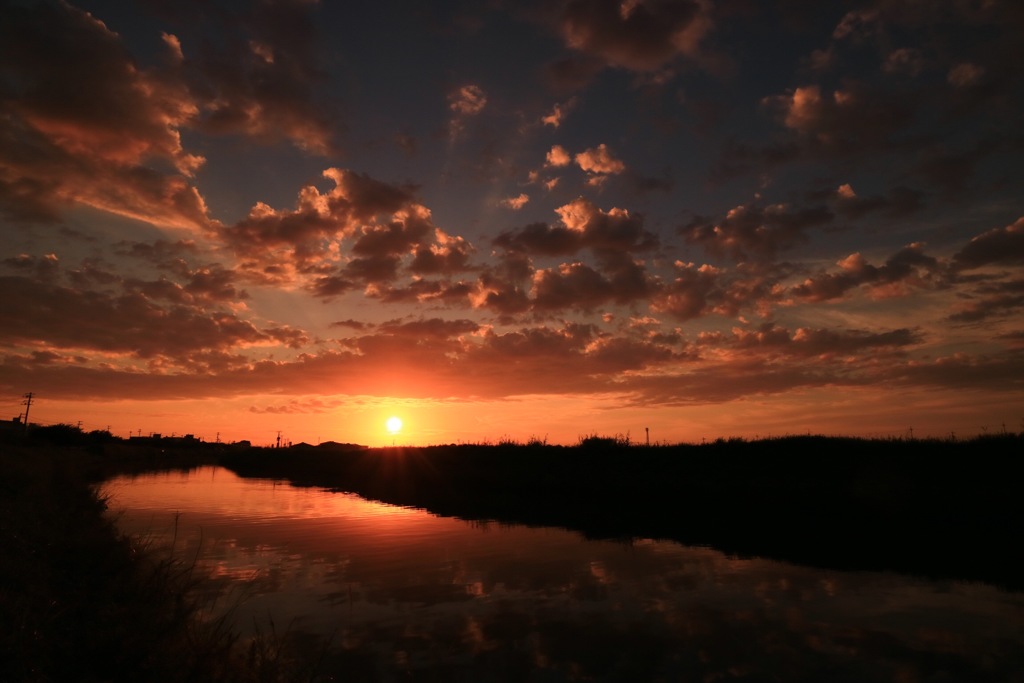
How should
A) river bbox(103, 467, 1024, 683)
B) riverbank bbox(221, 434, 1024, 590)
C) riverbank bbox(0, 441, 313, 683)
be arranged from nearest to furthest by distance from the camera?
1. riverbank bbox(0, 441, 313, 683)
2. river bbox(103, 467, 1024, 683)
3. riverbank bbox(221, 434, 1024, 590)

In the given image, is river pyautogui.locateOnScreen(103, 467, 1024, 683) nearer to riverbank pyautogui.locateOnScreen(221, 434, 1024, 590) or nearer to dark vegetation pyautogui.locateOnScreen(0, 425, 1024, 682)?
dark vegetation pyautogui.locateOnScreen(0, 425, 1024, 682)

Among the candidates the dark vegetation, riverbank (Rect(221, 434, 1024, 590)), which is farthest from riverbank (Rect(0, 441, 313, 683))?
riverbank (Rect(221, 434, 1024, 590))

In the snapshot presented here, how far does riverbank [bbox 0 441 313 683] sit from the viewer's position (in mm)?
8594

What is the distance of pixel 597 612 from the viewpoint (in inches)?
551

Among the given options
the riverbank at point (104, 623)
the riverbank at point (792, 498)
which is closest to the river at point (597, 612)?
the riverbank at point (104, 623)

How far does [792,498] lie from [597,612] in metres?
22.0

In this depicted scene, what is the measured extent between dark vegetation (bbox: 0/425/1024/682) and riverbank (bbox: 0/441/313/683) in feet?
0.13

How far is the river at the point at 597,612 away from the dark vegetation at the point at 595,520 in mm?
1684

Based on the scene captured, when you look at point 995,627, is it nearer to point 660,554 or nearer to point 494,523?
point 660,554

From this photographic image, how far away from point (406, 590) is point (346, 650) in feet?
15.5

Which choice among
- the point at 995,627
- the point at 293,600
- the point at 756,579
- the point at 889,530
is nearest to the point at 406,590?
A: the point at 293,600

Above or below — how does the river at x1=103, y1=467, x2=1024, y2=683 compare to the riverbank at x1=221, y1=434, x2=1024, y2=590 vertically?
below

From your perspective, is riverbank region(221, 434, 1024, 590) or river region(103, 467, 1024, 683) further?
riverbank region(221, 434, 1024, 590)

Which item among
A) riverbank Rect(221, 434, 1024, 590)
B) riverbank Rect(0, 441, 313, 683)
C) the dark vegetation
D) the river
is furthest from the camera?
riverbank Rect(221, 434, 1024, 590)
